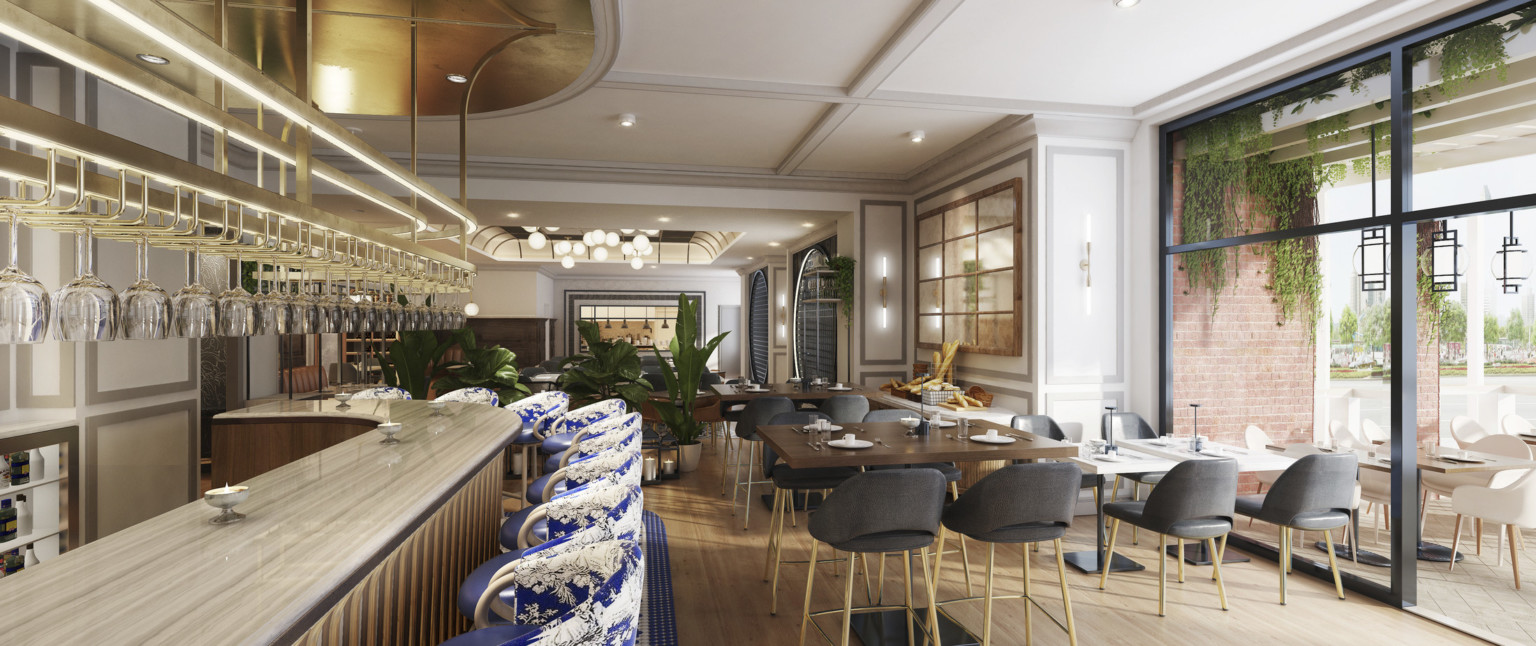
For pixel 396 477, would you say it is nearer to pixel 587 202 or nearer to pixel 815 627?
pixel 815 627

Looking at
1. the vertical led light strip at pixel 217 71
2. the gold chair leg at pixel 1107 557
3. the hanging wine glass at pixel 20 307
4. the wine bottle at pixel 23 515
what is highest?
the vertical led light strip at pixel 217 71

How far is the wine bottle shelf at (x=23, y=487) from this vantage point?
3.59 metres

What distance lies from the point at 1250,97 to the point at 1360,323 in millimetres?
3200

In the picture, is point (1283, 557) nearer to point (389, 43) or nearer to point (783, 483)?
point (783, 483)

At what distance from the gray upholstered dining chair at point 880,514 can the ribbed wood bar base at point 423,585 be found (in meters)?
1.36

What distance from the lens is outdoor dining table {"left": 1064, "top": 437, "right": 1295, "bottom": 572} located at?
3.79m

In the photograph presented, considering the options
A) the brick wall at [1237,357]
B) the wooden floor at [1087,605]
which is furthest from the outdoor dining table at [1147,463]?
the brick wall at [1237,357]

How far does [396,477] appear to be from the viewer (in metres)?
2.37

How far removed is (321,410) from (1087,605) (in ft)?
13.5

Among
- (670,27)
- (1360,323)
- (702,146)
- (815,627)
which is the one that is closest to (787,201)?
(702,146)

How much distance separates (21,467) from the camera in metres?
3.73

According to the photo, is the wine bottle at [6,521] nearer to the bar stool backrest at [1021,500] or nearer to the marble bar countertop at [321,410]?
the marble bar countertop at [321,410]

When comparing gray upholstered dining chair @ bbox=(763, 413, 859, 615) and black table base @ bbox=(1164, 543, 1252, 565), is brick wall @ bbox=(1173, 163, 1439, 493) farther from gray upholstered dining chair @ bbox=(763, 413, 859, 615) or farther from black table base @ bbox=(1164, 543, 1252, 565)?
gray upholstered dining chair @ bbox=(763, 413, 859, 615)

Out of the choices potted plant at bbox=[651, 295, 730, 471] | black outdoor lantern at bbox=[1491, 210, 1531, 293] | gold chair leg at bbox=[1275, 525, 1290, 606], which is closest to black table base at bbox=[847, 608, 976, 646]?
gold chair leg at bbox=[1275, 525, 1290, 606]
